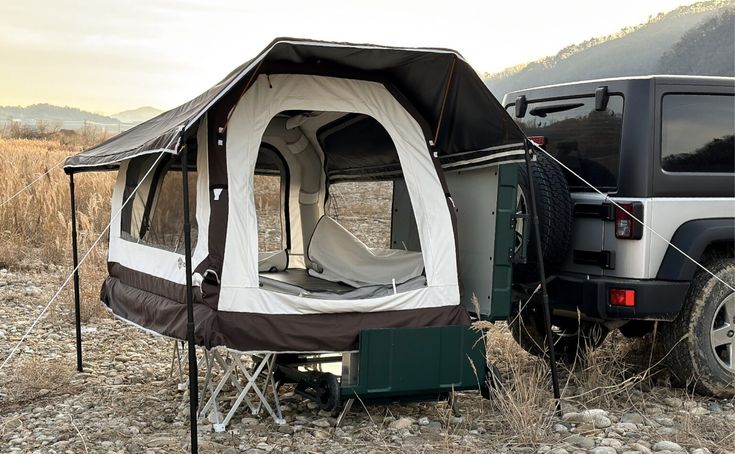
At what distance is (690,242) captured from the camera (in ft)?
18.2

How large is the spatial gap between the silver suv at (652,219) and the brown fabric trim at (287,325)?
914 millimetres

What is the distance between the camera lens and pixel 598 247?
222 inches

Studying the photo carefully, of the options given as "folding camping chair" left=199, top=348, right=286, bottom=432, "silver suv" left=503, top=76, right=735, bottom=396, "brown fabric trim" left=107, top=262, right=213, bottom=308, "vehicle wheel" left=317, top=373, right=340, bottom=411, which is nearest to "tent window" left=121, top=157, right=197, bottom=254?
"brown fabric trim" left=107, top=262, right=213, bottom=308

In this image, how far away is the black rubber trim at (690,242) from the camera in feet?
18.0

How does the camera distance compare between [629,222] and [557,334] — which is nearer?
[629,222]

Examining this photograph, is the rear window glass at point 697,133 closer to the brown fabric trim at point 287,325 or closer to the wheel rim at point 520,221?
the wheel rim at point 520,221

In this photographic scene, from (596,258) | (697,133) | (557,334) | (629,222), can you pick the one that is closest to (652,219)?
(629,222)

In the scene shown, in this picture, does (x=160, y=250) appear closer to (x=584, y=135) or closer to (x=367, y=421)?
(x=367, y=421)

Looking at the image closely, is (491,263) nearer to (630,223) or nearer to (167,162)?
(630,223)

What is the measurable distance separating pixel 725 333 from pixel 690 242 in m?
0.74

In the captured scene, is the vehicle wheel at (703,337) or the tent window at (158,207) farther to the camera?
the tent window at (158,207)

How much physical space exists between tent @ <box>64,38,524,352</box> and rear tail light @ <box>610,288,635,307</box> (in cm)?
99

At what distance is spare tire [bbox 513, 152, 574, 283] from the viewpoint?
5.60 meters

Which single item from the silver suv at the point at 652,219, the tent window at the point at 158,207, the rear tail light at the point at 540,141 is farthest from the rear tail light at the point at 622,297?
the tent window at the point at 158,207
